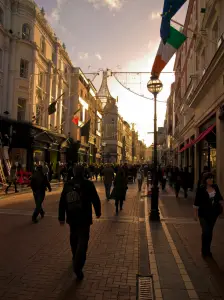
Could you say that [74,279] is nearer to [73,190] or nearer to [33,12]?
[73,190]

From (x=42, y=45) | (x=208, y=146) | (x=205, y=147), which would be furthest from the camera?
(x=42, y=45)

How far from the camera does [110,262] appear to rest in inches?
212

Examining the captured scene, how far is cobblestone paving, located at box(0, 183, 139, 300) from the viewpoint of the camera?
13.5 feet

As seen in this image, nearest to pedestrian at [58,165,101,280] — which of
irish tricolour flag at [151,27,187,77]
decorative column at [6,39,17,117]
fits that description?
irish tricolour flag at [151,27,187,77]

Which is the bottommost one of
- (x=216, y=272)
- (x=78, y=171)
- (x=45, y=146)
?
(x=216, y=272)

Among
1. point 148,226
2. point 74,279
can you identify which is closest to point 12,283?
point 74,279

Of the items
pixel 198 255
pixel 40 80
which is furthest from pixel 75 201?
pixel 40 80

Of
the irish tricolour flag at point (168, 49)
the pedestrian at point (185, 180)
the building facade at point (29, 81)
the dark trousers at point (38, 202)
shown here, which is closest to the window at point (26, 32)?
the building facade at point (29, 81)

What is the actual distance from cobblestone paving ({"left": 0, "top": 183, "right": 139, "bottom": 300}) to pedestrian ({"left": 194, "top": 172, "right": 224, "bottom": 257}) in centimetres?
144

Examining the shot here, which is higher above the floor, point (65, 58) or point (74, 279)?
point (65, 58)

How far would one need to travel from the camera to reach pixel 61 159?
33.5 m

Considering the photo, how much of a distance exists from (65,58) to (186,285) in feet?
108

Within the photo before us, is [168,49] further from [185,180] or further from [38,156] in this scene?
[38,156]

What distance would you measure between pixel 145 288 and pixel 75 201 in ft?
5.36
